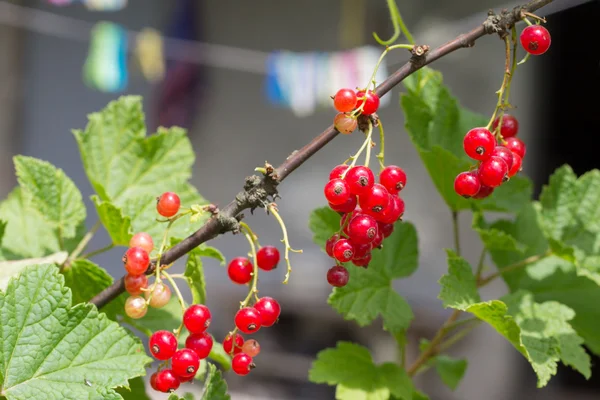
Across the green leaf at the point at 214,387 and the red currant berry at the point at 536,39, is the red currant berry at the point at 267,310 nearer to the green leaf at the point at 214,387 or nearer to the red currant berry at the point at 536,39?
the green leaf at the point at 214,387

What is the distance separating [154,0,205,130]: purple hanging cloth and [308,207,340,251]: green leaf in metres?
3.05

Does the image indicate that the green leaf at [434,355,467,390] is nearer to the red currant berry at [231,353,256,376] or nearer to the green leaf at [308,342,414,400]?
the green leaf at [308,342,414,400]

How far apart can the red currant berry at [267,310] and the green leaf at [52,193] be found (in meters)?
0.24

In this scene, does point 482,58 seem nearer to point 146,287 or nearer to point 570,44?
point 570,44

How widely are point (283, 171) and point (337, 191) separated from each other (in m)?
0.04

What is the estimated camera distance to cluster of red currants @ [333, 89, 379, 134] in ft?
1.38

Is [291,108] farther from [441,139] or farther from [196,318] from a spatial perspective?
[196,318]

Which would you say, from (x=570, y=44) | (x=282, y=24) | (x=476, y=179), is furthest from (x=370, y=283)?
(x=282, y=24)

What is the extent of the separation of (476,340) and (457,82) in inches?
49.1

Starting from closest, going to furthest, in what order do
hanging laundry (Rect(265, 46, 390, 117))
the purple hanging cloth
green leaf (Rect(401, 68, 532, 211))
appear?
green leaf (Rect(401, 68, 532, 211)) < hanging laundry (Rect(265, 46, 390, 117)) < the purple hanging cloth

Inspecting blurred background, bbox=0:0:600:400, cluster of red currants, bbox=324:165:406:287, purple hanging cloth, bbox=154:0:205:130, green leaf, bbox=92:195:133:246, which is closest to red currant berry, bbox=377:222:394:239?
cluster of red currants, bbox=324:165:406:287

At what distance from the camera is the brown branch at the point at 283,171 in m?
0.42

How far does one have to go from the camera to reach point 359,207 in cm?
45

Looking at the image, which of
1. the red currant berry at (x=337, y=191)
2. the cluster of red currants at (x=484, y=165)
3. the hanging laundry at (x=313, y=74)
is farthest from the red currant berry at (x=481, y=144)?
the hanging laundry at (x=313, y=74)
